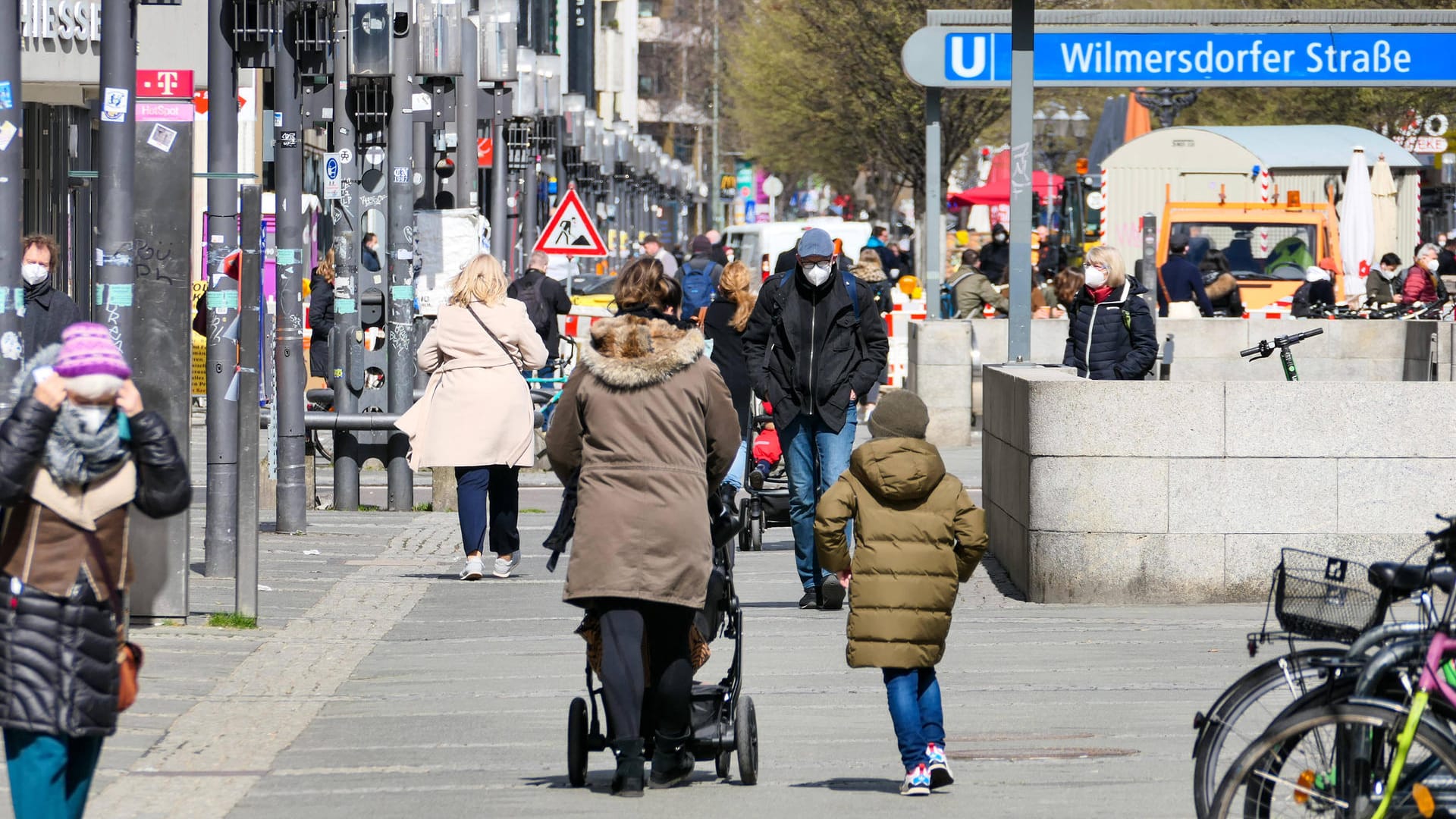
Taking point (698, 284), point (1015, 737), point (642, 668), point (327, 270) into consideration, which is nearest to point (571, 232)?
point (698, 284)

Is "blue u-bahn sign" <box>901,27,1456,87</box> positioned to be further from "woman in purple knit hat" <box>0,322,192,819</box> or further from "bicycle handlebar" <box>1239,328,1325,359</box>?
"woman in purple knit hat" <box>0,322,192,819</box>

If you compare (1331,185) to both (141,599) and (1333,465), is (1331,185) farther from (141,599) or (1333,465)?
(141,599)

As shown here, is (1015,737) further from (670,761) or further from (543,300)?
(543,300)

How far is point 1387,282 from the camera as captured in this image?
91.2 ft

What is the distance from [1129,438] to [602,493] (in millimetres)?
4330

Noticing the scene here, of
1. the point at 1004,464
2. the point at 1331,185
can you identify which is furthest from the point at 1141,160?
the point at 1004,464

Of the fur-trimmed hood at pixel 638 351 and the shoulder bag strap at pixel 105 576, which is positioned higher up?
the fur-trimmed hood at pixel 638 351

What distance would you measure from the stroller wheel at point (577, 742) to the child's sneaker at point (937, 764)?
1.00 metres

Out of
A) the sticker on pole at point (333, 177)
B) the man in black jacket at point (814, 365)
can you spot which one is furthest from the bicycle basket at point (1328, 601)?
the sticker on pole at point (333, 177)

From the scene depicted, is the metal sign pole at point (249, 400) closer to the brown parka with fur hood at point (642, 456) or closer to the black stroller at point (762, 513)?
the black stroller at point (762, 513)

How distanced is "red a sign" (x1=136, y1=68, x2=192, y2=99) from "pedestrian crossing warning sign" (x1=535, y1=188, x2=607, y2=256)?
17.8 metres

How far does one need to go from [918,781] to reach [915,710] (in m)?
0.21

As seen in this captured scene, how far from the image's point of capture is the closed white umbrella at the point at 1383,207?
30812 mm

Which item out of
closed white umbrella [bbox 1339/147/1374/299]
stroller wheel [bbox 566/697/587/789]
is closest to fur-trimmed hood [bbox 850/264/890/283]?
closed white umbrella [bbox 1339/147/1374/299]
